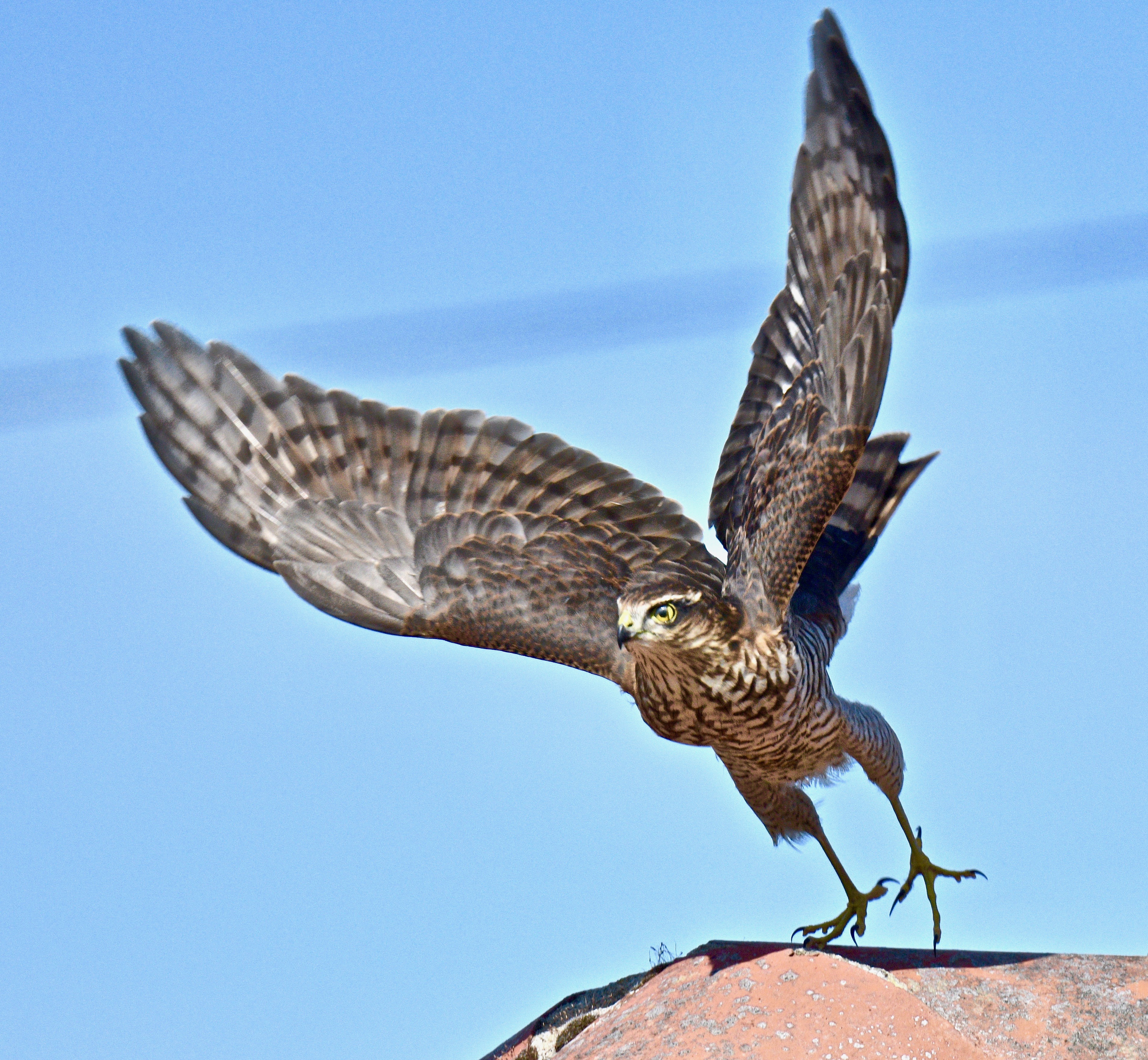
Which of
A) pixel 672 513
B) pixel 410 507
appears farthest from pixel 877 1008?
pixel 410 507

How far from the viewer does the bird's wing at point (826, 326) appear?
19.1ft

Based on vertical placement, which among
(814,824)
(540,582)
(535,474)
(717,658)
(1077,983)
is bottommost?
(1077,983)

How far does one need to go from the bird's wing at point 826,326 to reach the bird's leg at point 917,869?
128cm

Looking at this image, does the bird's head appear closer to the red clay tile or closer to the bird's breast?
the bird's breast

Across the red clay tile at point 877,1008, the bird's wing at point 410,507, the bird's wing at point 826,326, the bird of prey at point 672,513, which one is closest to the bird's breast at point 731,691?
the bird of prey at point 672,513

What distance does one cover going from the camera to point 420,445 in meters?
6.84

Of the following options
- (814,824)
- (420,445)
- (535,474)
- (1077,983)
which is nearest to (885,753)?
(814,824)

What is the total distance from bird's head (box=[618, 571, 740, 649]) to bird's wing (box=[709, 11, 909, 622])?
33 centimetres

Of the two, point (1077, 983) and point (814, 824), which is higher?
point (814, 824)

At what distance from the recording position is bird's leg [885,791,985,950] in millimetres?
6293

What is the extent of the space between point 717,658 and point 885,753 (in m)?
1.17

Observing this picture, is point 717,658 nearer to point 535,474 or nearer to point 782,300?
point 535,474

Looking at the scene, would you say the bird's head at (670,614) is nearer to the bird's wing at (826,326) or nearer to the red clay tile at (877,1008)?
the bird's wing at (826,326)

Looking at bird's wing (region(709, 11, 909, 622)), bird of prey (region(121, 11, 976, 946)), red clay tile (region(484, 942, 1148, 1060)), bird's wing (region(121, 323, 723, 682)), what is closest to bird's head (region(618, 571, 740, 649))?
bird of prey (region(121, 11, 976, 946))
